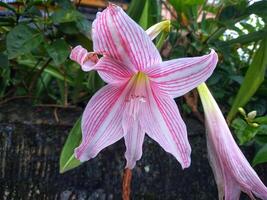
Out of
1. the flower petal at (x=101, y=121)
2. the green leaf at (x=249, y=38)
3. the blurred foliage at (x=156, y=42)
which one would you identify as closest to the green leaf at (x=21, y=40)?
the blurred foliage at (x=156, y=42)

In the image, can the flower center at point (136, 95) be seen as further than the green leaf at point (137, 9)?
No

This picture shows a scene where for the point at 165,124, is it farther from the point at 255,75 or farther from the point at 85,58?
the point at 255,75

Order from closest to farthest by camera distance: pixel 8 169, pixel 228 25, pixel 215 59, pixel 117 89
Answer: pixel 215 59 < pixel 117 89 < pixel 8 169 < pixel 228 25

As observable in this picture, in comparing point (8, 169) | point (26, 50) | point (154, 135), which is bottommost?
point (8, 169)

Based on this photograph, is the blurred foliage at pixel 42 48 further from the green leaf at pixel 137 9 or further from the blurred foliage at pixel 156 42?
the green leaf at pixel 137 9

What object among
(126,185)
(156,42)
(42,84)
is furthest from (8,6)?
(126,185)

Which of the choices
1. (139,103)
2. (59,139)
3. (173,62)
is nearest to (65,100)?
(59,139)

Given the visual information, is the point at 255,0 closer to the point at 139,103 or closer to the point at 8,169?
the point at 139,103
